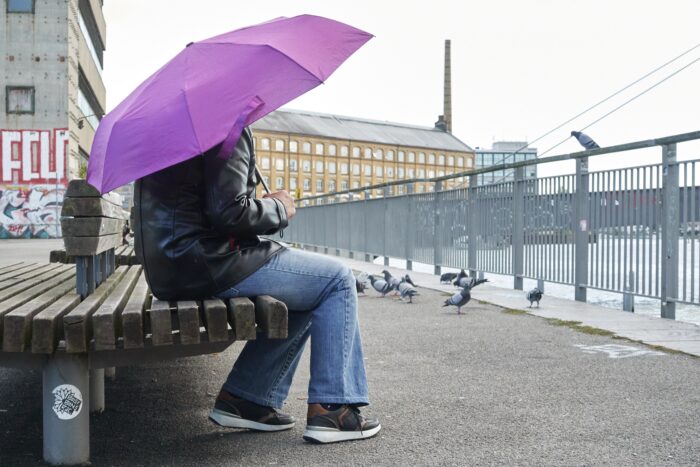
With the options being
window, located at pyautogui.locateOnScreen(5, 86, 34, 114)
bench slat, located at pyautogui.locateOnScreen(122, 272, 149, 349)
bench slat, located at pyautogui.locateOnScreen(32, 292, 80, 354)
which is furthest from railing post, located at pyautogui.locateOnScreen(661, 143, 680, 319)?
window, located at pyautogui.locateOnScreen(5, 86, 34, 114)

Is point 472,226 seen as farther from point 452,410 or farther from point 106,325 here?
point 106,325

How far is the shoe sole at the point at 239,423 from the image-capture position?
353 cm

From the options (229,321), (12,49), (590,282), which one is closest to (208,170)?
(229,321)

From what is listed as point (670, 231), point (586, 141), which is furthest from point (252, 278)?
point (586, 141)

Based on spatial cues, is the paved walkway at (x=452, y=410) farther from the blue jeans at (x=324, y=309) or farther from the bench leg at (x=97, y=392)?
the blue jeans at (x=324, y=309)

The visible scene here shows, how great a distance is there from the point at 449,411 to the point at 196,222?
1547 mm

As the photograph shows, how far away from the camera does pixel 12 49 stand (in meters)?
37.0

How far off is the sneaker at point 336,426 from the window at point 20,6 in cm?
3815

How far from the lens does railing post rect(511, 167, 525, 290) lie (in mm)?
10102

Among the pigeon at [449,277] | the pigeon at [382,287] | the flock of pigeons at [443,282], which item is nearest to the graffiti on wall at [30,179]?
the flock of pigeons at [443,282]

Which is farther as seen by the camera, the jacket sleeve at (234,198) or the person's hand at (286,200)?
the person's hand at (286,200)

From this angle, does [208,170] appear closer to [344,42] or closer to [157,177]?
[157,177]

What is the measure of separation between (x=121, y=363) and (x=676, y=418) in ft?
7.79

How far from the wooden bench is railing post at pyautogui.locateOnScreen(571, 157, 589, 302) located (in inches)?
239
